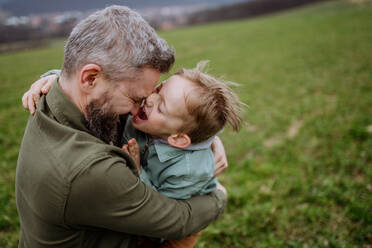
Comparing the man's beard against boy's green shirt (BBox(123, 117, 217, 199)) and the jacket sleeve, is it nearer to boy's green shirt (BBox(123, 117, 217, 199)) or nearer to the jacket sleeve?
the jacket sleeve

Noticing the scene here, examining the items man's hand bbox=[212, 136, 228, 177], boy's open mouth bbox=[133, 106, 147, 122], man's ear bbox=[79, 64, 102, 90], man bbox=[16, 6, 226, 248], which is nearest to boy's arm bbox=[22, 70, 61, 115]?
man bbox=[16, 6, 226, 248]

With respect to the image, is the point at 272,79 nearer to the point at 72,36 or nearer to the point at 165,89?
the point at 165,89

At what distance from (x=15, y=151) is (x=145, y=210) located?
497 cm

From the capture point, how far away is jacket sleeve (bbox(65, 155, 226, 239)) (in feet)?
4.09

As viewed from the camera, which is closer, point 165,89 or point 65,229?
point 65,229

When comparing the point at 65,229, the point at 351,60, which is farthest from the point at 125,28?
the point at 351,60

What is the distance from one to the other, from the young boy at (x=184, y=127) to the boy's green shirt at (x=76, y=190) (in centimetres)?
40

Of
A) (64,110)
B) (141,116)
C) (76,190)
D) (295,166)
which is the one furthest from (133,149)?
(295,166)

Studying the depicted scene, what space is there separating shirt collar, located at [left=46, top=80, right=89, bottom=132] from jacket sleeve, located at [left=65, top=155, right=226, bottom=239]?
13.5 inches

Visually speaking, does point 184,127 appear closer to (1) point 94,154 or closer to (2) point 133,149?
(2) point 133,149

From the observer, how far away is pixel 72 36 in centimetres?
157

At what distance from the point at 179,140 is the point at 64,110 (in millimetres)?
910

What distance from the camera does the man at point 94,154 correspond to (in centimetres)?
126

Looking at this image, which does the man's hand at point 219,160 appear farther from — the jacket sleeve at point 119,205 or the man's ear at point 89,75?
the man's ear at point 89,75
